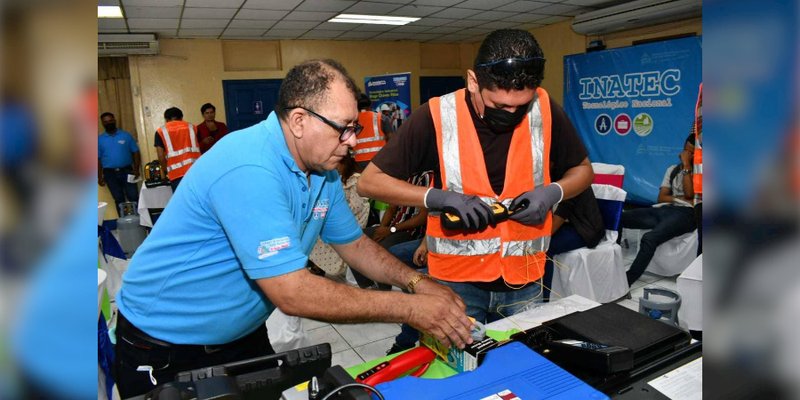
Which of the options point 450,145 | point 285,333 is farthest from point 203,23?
point 450,145

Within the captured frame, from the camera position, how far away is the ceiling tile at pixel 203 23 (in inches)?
270

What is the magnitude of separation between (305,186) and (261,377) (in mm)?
533

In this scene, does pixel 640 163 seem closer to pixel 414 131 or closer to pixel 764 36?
pixel 414 131

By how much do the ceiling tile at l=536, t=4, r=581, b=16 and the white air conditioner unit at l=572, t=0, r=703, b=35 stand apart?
6.9 inches

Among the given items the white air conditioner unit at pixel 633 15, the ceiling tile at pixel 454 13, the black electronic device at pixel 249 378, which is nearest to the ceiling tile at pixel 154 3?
the ceiling tile at pixel 454 13

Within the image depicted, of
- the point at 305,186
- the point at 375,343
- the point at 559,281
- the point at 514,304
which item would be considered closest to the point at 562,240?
the point at 559,281

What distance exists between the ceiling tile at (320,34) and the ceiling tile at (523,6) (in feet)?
9.25

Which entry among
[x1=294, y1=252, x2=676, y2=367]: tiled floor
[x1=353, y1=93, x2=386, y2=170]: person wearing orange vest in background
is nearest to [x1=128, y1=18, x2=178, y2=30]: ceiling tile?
[x1=353, y1=93, x2=386, y2=170]: person wearing orange vest in background

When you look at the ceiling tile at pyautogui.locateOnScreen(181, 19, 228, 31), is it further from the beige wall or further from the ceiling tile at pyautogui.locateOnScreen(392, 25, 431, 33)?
the ceiling tile at pyautogui.locateOnScreen(392, 25, 431, 33)

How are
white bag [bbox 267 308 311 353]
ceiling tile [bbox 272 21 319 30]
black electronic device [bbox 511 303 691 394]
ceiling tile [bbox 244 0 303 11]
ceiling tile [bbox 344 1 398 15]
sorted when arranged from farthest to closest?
1. ceiling tile [bbox 272 21 319 30]
2. ceiling tile [bbox 344 1 398 15]
3. ceiling tile [bbox 244 0 303 11]
4. white bag [bbox 267 308 311 353]
5. black electronic device [bbox 511 303 691 394]

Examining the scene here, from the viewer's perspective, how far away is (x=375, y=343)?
11.0 ft

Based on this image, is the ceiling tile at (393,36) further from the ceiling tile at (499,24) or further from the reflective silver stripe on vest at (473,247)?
the reflective silver stripe on vest at (473,247)

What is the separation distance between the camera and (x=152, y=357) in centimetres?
142

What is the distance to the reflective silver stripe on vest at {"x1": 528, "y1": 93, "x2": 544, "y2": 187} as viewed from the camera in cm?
174
